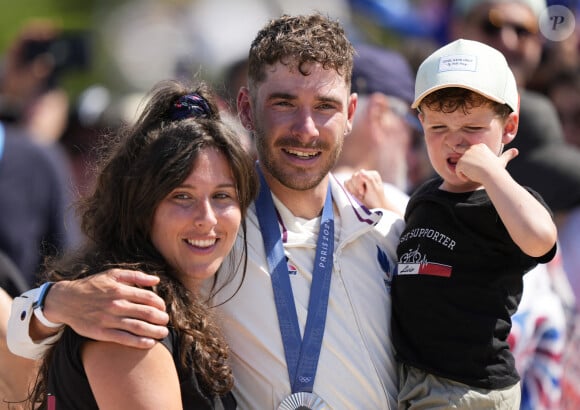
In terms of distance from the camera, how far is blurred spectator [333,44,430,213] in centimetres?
549

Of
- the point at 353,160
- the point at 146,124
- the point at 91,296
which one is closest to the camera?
the point at 91,296

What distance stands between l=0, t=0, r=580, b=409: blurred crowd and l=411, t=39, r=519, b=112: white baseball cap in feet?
2.27

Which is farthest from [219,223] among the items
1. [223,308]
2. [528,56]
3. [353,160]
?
[528,56]

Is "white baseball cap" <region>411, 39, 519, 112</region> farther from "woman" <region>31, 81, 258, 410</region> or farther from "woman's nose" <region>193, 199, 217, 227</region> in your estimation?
"woman's nose" <region>193, 199, 217, 227</region>

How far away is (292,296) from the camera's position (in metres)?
3.61

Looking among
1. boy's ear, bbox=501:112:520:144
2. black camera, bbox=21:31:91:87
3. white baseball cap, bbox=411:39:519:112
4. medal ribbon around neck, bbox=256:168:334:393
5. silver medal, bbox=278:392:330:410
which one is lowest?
silver medal, bbox=278:392:330:410

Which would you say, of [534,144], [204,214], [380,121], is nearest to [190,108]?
[204,214]

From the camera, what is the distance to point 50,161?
6.11 meters

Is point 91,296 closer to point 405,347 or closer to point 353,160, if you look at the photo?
point 405,347

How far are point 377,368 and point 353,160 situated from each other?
79.1 inches

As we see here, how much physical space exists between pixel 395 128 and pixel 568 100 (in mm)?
1632

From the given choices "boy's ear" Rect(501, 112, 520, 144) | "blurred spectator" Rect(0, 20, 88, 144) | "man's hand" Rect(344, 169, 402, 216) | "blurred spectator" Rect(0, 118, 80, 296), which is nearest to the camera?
"boy's ear" Rect(501, 112, 520, 144)

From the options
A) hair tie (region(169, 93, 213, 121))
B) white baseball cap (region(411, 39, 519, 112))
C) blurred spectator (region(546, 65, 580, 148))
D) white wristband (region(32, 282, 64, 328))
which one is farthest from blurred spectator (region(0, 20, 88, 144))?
white baseball cap (region(411, 39, 519, 112))

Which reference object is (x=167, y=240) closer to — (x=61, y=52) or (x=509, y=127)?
(x=509, y=127)
